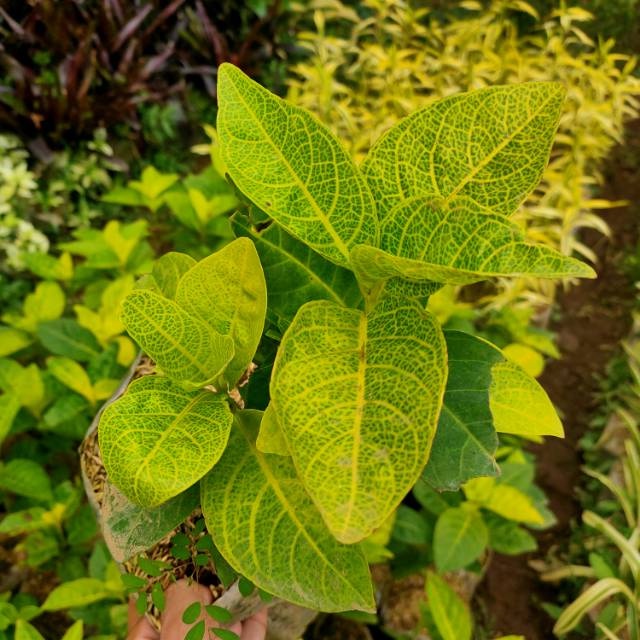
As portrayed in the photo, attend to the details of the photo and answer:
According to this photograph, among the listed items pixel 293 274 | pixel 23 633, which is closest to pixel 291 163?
pixel 293 274

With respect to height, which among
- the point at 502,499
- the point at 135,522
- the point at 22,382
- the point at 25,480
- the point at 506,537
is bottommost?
the point at 506,537

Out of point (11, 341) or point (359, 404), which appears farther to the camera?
point (11, 341)

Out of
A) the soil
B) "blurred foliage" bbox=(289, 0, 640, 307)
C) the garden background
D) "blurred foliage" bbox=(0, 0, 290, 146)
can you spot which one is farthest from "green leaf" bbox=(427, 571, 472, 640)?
"blurred foliage" bbox=(0, 0, 290, 146)

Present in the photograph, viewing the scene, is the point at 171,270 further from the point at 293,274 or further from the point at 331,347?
the point at 331,347

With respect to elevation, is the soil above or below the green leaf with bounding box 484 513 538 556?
below

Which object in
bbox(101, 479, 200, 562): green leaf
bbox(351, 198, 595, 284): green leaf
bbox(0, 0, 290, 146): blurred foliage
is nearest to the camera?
bbox(351, 198, 595, 284): green leaf

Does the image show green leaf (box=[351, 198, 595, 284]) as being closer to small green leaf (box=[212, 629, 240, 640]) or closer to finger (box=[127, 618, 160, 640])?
small green leaf (box=[212, 629, 240, 640])

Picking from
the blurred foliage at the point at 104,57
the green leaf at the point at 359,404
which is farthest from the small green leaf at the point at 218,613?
the blurred foliage at the point at 104,57
